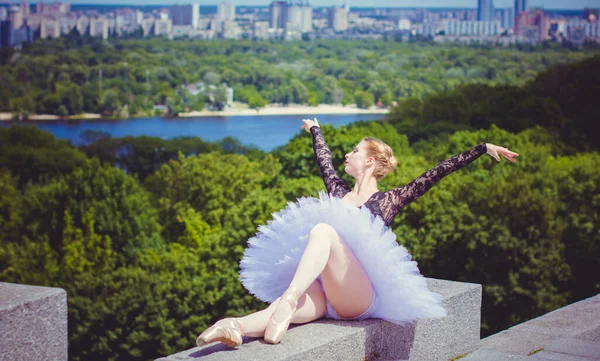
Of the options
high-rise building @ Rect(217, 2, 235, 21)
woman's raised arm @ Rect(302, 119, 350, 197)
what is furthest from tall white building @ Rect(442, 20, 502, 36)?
woman's raised arm @ Rect(302, 119, 350, 197)

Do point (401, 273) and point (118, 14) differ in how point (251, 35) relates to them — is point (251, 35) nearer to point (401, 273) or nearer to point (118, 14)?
point (118, 14)

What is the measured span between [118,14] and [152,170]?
76175mm

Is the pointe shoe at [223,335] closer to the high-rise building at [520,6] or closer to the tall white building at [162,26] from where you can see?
the high-rise building at [520,6]

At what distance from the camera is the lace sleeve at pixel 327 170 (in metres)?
7.11

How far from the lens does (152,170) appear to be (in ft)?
257

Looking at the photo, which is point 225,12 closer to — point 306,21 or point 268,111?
point 306,21

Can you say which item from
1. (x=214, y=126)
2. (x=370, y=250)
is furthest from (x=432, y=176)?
(x=214, y=126)

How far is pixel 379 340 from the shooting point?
20.9 feet

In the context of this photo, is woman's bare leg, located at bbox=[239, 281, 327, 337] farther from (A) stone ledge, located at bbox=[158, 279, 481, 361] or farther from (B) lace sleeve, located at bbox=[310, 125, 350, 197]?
(B) lace sleeve, located at bbox=[310, 125, 350, 197]

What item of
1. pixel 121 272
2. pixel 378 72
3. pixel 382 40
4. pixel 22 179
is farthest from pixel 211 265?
pixel 382 40

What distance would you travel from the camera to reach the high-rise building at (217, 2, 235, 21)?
509 feet

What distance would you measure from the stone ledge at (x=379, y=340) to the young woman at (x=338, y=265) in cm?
13

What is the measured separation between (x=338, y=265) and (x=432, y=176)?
3.34 feet

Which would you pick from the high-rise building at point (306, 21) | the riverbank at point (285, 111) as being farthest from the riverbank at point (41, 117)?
the high-rise building at point (306, 21)
